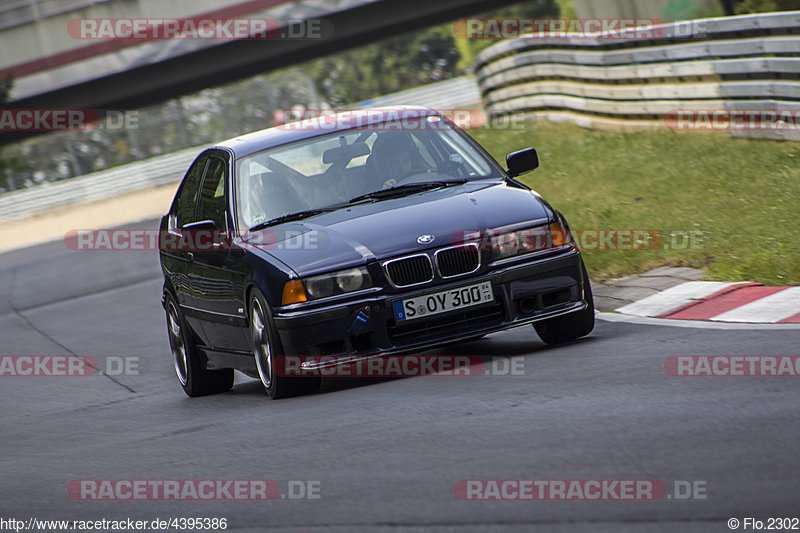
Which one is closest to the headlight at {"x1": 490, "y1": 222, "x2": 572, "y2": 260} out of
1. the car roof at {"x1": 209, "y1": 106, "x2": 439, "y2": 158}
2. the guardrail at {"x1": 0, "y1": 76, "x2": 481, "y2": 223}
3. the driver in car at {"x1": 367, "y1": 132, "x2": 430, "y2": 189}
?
the driver in car at {"x1": 367, "y1": 132, "x2": 430, "y2": 189}

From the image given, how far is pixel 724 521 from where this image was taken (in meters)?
4.06

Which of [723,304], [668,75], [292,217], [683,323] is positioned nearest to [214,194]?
[292,217]

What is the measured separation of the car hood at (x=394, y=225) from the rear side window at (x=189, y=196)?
1593 mm

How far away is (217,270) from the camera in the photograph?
27.0 ft

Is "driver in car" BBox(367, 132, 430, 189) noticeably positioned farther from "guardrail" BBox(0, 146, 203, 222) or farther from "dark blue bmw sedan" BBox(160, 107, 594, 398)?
"guardrail" BBox(0, 146, 203, 222)

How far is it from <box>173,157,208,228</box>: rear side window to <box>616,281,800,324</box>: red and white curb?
3.10m

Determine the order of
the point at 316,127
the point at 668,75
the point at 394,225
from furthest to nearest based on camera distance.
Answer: the point at 668,75
the point at 316,127
the point at 394,225

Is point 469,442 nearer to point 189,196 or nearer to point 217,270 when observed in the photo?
point 217,270

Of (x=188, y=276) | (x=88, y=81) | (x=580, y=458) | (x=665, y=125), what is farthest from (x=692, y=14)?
(x=580, y=458)

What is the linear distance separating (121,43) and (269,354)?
37.4 meters

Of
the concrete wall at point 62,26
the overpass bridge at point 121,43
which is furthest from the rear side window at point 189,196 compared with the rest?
the concrete wall at point 62,26

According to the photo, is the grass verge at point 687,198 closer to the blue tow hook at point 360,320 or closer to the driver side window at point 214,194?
the blue tow hook at point 360,320

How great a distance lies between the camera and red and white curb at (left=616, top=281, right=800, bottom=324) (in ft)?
25.5

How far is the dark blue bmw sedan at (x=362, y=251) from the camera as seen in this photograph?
7203 mm
